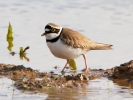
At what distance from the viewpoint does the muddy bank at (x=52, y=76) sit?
9.09 m

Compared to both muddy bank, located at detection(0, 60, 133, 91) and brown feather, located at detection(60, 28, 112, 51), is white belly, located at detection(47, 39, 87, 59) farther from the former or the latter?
muddy bank, located at detection(0, 60, 133, 91)

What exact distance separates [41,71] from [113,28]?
422 centimetres

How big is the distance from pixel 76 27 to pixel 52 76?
14.9ft

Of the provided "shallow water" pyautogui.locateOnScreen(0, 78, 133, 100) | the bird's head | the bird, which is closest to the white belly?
the bird

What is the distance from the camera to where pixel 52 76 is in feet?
32.8

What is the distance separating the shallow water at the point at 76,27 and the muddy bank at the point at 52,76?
0.32m

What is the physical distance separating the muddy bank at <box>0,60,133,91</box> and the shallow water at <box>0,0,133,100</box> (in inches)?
12.7

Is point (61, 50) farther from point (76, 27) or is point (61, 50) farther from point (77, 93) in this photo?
point (76, 27)

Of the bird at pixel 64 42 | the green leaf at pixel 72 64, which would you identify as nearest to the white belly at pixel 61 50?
the bird at pixel 64 42

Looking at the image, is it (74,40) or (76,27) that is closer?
(74,40)

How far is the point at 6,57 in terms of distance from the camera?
11648 millimetres

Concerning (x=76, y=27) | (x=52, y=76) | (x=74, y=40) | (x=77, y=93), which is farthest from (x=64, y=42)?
(x=76, y=27)

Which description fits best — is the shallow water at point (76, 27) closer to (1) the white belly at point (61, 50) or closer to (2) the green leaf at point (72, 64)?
(2) the green leaf at point (72, 64)

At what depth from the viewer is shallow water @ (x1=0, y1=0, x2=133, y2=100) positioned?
11.3 meters
